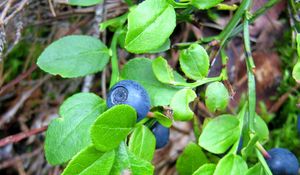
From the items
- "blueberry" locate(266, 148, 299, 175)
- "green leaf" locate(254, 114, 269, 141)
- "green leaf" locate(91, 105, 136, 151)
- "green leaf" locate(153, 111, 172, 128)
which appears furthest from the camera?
"green leaf" locate(254, 114, 269, 141)

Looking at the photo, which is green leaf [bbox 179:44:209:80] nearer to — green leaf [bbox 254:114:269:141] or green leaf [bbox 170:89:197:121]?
green leaf [bbox 170:89:197:121]

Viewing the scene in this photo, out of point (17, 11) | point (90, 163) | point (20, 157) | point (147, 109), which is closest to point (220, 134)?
point (147, 109)

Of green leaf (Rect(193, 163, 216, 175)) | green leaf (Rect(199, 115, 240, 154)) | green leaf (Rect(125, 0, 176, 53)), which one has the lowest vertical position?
green leaf (Rect(193, 163, 216, 175))

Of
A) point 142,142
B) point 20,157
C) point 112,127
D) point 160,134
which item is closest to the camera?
point 112,127

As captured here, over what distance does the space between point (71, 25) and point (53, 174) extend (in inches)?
17.9

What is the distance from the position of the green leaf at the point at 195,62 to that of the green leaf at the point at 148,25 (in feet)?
0.23

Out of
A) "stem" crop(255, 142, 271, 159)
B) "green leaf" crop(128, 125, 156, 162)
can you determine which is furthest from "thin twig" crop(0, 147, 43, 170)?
"stem" crop(255, 142, 271, 159)

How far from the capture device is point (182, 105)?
917 mm

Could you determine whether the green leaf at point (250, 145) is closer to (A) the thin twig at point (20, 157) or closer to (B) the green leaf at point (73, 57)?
(B) the green leaf at point (73, 57)

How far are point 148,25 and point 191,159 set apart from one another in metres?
0.34

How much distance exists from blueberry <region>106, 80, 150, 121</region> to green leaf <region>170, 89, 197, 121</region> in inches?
2.0

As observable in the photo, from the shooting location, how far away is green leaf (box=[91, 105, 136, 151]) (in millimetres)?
843

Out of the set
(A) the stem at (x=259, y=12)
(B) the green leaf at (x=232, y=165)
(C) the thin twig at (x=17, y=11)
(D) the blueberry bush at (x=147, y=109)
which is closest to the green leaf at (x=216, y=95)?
(D) the blueberry bush at (x=147, y=109)

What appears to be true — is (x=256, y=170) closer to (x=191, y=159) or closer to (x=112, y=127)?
(x=191, y=159)
